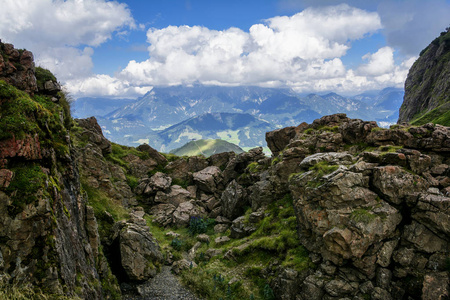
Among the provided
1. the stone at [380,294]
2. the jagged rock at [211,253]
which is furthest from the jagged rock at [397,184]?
the jagged rock at [211,253]

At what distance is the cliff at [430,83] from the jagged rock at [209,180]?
112 metres

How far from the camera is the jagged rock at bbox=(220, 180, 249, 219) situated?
45.9 m

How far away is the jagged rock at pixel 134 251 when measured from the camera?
2594cm

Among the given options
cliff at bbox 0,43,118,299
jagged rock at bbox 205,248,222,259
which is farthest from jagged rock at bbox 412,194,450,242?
cliff at bbox 0,43,118,299

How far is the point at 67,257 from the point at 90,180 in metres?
29.3

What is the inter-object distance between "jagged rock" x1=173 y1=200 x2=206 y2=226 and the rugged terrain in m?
4.25

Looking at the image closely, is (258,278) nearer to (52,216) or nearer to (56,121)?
(52,216)

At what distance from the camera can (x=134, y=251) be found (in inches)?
1072

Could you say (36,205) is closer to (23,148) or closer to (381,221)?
(23,148)

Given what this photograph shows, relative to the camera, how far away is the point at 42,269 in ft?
42.1

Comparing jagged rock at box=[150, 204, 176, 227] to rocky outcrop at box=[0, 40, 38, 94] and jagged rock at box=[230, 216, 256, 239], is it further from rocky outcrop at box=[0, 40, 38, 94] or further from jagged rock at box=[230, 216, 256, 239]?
rocky outcrop at box=[0, 40, 38, 94]

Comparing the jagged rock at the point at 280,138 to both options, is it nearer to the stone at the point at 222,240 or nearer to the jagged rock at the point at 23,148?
the stone at the point at 222,240

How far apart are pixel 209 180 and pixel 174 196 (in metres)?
9.01

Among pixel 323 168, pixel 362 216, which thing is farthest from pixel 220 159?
pixel 362 216
